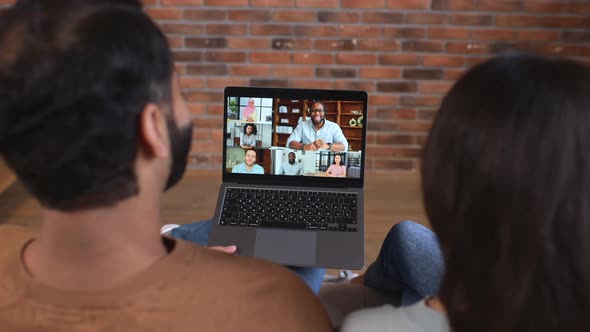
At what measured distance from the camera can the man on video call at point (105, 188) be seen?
0.75m

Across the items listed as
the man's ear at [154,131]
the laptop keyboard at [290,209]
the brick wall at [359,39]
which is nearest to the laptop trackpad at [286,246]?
the laptop keyboard at [290,209]

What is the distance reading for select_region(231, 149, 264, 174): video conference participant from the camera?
5.53 ft

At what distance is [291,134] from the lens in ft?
5.52

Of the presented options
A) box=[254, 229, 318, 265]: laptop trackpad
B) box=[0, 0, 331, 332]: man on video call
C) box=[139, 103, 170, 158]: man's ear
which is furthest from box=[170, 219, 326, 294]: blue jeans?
box=[139, 103, 170, 158]: man's ear

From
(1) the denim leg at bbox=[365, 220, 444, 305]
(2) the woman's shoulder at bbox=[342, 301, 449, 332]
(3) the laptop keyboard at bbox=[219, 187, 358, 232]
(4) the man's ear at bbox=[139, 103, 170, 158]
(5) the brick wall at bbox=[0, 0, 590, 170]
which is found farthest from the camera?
(5) the brick wall at bbox=[0, 0, 590, 170]

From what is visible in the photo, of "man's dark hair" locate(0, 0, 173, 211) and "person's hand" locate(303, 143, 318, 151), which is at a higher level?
"man's dark hair" locate(0, 0, 173, 211)

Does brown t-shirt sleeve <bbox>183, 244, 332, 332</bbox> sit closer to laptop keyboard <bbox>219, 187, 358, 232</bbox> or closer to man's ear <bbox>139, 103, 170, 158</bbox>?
man's ear <bbox>139, 103, 170, 158</bbox>

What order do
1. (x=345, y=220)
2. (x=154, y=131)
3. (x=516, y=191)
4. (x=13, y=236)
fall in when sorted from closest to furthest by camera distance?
(x=516, y=191)
(x=154, y=131)
(x=13, y=236)
(x=345, y=220)

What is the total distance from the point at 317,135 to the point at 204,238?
0.39 m

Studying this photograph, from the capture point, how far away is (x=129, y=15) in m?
0.78

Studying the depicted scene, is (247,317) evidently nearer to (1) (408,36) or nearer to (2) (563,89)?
(2) (563,89)

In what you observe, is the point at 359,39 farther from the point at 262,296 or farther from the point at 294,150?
the point at 262,296

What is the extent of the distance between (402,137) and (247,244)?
1958 millimetres

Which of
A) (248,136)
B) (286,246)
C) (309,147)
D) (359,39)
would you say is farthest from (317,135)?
(359,39)
